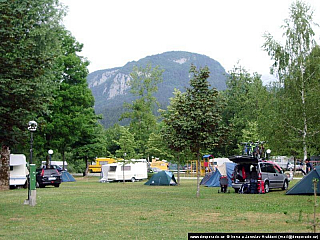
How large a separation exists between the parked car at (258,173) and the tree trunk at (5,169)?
14.3 metres

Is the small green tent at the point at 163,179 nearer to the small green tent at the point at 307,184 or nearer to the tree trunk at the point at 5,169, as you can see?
the tree trunk at the point at 5,169

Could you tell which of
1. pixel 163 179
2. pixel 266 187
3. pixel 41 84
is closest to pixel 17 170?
pixel 163 179

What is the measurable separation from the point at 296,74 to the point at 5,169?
18.7m

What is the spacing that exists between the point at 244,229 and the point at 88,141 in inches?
1627

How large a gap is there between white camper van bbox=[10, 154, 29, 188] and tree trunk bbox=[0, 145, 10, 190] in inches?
75.3

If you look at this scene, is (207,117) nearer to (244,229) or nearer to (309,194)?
(309,194)

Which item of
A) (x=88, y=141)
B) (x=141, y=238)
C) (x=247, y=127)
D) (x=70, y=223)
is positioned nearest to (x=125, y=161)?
(x=88, y=141)

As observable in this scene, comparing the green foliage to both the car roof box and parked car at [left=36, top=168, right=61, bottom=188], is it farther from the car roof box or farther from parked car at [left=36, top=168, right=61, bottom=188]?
parked car at [left=36, top=168, right=61, bottom=188]

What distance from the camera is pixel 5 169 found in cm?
2986

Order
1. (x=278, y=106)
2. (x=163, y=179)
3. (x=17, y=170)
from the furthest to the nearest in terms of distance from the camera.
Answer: (x=163, y=179)
(x=17, y=170)
(x=278, y=106)

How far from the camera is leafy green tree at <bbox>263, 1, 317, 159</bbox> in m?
22.8

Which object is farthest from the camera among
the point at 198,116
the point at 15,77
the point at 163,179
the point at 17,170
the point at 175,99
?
the point at 163,179

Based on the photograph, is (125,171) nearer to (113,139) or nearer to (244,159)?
(244,159)

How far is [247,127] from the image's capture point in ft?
190
